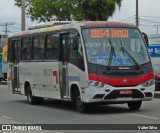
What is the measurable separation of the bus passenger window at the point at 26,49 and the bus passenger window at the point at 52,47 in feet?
6.60

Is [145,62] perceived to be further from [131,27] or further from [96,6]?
[96,6]

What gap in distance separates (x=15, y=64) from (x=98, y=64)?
7257 mm

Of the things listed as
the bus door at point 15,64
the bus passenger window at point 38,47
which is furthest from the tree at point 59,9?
the bus passenger window at point 38,47

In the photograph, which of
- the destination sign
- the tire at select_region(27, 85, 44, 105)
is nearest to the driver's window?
the destination sign

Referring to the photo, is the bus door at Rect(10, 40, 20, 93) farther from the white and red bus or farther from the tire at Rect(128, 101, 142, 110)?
the tire at Rect(128, 101, 142, 110)

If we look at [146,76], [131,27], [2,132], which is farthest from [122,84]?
[2,132]

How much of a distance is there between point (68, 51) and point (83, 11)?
2651 cm

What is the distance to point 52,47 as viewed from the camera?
723 inches

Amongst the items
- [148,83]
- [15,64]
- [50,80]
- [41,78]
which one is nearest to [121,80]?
[148,83]

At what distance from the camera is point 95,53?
16.0 metres

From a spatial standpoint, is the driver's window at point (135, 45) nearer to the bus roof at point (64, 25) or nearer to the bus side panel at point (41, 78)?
the bus roof at point (64, 25)

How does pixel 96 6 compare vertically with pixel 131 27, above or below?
above

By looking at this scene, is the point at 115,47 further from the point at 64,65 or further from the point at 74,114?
the point at 74,114

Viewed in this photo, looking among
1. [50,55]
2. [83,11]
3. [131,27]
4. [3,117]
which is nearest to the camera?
[3,117]
